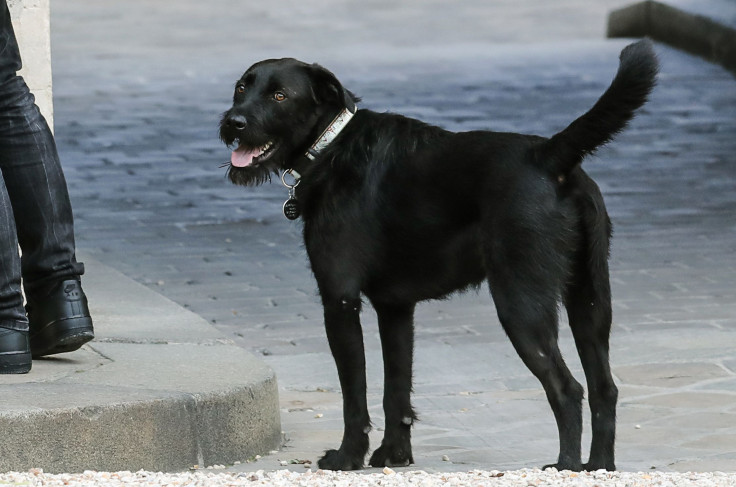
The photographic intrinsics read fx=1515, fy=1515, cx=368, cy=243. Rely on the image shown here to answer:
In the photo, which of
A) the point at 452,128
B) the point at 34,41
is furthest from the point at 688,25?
the point at 34,41

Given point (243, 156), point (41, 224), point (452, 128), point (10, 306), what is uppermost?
point (243, 156)

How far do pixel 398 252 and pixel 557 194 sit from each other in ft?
1.84

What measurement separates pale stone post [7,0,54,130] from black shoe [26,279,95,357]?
1.03 m

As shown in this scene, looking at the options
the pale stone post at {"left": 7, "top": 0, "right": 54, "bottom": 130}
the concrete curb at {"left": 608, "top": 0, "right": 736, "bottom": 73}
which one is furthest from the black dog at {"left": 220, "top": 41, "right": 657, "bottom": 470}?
the concrete curb at {"left": 608, "top": 0, "right": 736, "bottom": 73}

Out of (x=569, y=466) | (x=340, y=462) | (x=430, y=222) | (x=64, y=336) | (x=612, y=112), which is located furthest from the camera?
(x=64, y=336)

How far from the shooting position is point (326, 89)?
15.9ft

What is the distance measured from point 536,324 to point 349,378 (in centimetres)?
69

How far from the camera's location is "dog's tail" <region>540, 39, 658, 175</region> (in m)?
4.39

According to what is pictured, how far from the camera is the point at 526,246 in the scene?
4414 mm

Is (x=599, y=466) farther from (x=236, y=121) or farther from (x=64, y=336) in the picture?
(x=64, y=336)

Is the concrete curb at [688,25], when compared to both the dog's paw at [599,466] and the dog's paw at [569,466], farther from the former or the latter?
the dog's paw at [569,466]

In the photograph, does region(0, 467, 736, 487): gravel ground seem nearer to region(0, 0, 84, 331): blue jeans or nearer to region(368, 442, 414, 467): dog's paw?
region(368, 442, 414, 467): dog's paw

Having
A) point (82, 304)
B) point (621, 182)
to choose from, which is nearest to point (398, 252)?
point (82, 304)

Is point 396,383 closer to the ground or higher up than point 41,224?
closer to the ground
